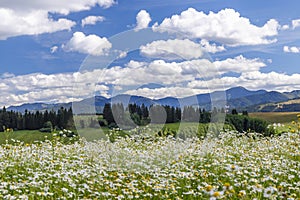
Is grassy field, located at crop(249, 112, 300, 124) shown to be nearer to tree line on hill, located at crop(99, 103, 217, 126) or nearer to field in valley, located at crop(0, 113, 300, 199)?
tree line on hill, located at crop(99, 103, 217, 126)

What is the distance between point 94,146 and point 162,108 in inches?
119

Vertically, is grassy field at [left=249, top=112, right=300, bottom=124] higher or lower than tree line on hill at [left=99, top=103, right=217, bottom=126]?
lower

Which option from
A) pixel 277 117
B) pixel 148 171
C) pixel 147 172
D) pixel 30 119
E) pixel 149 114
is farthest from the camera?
pixel 277 117

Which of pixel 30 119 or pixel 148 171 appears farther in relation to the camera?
pixel 30 119

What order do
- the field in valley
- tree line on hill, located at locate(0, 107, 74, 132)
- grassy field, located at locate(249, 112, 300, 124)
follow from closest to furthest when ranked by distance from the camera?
the field in valley, grassy field, located at locate(249, 112, 300, 124), tree line on hill, located at locate(0, 107, 74, 132)

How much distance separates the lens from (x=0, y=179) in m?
7.19

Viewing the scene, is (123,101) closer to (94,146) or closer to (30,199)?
(94,146)

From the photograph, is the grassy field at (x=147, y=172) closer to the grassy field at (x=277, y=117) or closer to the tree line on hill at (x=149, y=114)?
the tree line on hill at (x=149, y=114)

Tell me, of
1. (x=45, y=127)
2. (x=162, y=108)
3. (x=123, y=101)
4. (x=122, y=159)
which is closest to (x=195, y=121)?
(x=162, y=108)

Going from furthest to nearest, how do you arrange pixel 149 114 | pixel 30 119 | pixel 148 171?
pixel 30 119, pixel 149 114, pixel 148 171

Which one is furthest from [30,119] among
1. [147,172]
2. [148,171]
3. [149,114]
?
[147,172]

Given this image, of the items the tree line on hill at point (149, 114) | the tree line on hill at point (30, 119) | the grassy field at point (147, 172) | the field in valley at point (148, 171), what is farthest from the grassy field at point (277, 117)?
the tree line on hill at point (30, 119)

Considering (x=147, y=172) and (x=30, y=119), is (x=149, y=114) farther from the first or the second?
(x=30, y=119)

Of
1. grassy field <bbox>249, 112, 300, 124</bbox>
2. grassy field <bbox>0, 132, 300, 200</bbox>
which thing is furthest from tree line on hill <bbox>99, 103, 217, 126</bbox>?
grassy field <bbox>249, 112, 300, 124</bbox>
